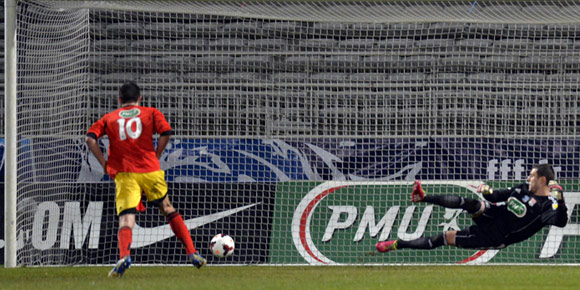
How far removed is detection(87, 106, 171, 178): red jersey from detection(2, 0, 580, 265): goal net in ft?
7.25

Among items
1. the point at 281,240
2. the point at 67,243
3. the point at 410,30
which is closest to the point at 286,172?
the point at 281,240

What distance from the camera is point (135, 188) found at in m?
6.83

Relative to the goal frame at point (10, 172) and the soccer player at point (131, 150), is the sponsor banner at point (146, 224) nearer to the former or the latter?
the goal frame at point (10, 172)

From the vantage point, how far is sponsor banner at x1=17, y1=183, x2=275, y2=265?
29.9 feet

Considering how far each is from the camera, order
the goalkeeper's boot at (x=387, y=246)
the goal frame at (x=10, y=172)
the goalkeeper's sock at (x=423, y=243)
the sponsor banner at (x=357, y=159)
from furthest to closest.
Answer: the sponsor banner at (x=357, y=159) → the goal frame at (x=10, y=172) → the goalkeeper's boot at (x=387, y=246) → the goalkeeper's sock at (x=423, y=243)

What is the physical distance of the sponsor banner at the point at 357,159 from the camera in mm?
9531

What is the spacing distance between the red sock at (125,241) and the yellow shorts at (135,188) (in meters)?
0.17

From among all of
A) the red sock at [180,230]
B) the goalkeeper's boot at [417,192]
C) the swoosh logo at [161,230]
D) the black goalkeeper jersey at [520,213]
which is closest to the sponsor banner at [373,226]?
the swoosh logo at [161,230]

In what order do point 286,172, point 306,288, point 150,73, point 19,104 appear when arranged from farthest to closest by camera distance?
point 150,73 < point 286,172 < point 19,104 < point 306,288

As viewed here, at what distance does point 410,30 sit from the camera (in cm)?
1167

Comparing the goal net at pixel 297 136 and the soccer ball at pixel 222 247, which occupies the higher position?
the goal net at pixel 297 136

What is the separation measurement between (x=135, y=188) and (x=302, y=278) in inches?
59.2

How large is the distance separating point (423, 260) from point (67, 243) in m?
3.80

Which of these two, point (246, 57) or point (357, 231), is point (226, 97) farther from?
point (357, 231)
